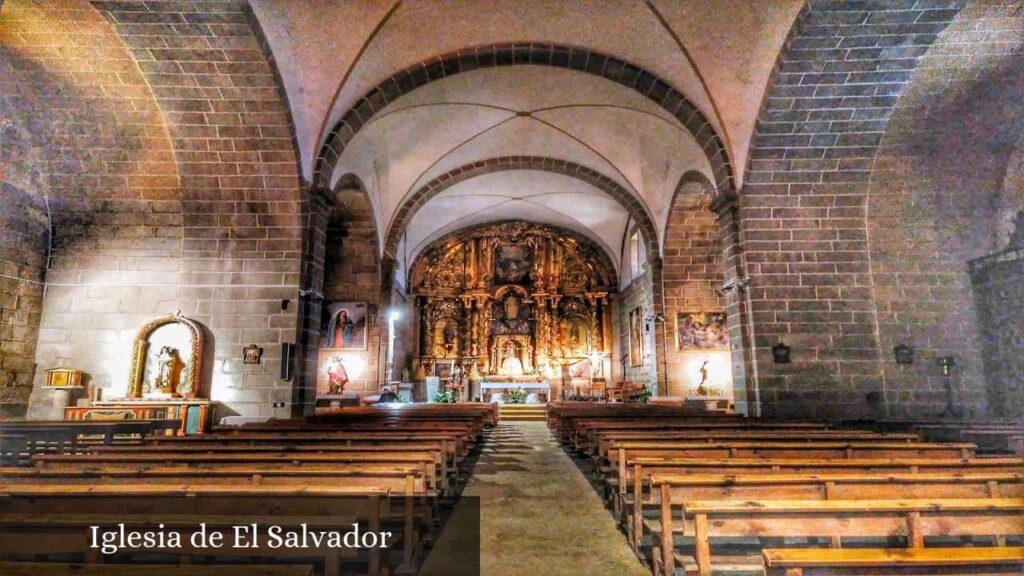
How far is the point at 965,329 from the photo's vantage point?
27.3 ft

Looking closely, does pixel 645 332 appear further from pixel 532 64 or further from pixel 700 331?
pixel 532 64

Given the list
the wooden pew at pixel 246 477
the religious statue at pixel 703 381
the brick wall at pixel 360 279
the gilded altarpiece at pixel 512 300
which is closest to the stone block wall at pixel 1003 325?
the religious statue at pixel 703 381

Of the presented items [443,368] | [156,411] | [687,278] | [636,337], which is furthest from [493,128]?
[443,368]

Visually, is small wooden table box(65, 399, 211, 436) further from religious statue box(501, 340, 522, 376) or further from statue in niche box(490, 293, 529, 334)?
statue in niche box(490, 293, 529, 334)

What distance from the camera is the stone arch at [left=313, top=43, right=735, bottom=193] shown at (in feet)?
28.5

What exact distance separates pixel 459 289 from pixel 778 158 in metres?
13.6

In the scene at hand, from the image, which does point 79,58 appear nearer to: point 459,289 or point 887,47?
point 887,47

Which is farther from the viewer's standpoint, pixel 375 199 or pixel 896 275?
pixel 375 199

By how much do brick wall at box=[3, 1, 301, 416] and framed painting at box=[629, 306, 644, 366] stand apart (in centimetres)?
1070

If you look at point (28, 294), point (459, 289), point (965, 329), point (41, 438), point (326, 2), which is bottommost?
point (41, 438)

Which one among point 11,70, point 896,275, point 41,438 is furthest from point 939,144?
point 11,70

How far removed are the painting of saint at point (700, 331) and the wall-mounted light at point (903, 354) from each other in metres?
5.04

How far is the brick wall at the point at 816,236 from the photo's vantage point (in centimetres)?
754

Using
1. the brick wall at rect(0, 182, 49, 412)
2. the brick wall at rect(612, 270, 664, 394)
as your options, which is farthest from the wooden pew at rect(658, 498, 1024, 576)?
the brick wall at rect(612, 270, 664, 394)
